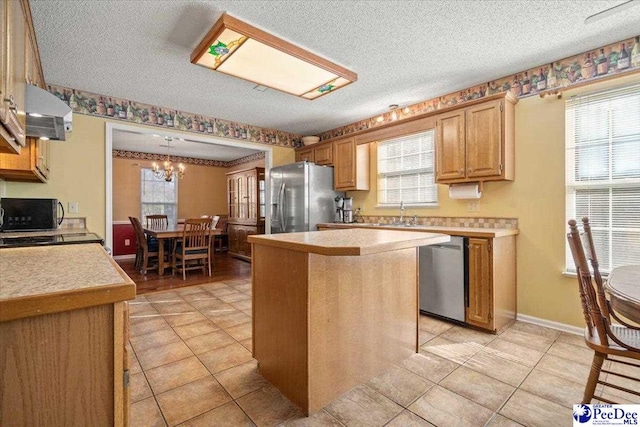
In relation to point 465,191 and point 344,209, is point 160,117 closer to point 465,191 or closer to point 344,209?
point 344,209

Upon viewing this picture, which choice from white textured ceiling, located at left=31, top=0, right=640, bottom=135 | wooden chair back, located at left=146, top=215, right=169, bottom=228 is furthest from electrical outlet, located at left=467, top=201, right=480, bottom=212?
wooden chair back, located at left=146, top=215, right=169, bottom=228

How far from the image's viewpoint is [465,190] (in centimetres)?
320

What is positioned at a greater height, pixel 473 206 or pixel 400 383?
pixel 473 206

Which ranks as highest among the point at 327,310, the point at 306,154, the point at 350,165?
the point at 306,154

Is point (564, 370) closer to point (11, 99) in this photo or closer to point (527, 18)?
point (527, 18)

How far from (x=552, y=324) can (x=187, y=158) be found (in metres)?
Answer: 7.66

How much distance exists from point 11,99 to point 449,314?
3366mm

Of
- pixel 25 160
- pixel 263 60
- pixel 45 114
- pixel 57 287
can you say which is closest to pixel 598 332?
pixel 57 287

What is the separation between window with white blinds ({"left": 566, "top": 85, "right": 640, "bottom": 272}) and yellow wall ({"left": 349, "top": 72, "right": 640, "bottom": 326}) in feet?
0.27

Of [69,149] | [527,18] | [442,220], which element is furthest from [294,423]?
[69,149]

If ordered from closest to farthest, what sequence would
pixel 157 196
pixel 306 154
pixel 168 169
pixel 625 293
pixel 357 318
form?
pixel 625 293 < pixel 357 318 < pixel 306 154 < pixel 168 169 < pixel 157 196

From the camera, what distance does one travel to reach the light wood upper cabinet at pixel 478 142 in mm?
2852

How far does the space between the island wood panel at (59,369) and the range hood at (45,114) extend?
179 centimetres

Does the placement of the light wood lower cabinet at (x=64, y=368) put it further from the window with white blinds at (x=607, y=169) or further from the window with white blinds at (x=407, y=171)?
the window with white blinds at (x=407, y=171)
